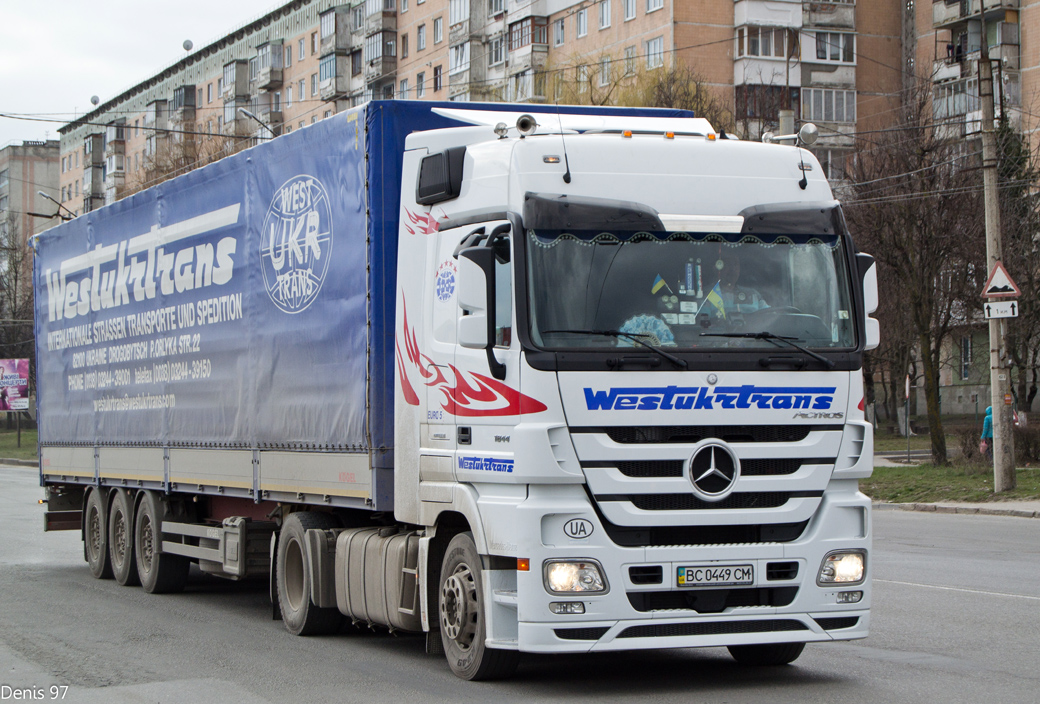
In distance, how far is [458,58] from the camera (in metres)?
68.2

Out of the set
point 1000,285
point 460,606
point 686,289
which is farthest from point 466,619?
point 1000,285

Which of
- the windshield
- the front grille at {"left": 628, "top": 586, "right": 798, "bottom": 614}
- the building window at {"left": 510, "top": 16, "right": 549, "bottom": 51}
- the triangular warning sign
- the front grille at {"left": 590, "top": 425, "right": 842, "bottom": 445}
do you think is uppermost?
the building window at {"left": 510, "top": 16, "right": 549, "bottom": 51}

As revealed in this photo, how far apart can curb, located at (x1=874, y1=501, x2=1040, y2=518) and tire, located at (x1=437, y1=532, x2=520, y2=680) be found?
15.6 m

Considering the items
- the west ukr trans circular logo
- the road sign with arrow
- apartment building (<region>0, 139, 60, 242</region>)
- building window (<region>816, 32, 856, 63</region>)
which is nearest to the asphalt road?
the west ukr trans circular logo

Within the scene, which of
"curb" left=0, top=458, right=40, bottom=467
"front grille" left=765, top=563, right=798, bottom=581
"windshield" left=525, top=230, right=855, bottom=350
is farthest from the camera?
"curb" left=0, top=458, right=40, bottom=467

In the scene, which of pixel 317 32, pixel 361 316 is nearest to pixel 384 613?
pixel 361 316

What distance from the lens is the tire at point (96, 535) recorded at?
1514 cm

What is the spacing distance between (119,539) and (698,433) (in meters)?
9.03

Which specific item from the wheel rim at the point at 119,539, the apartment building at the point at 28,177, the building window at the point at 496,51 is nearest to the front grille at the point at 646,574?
the wheel rim at the point at 119,539

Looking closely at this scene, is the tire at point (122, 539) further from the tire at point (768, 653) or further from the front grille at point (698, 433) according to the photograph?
the front grille at point (698, 433)

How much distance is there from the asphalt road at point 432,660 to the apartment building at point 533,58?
2938 centimetres

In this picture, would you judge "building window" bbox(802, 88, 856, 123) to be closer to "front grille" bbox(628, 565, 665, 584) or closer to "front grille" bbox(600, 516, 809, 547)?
"front grille" bbox(600, 516, 809, 547)

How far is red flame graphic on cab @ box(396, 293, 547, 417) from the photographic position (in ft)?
25.4

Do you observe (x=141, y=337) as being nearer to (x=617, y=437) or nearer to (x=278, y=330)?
(x=278, y=330)
